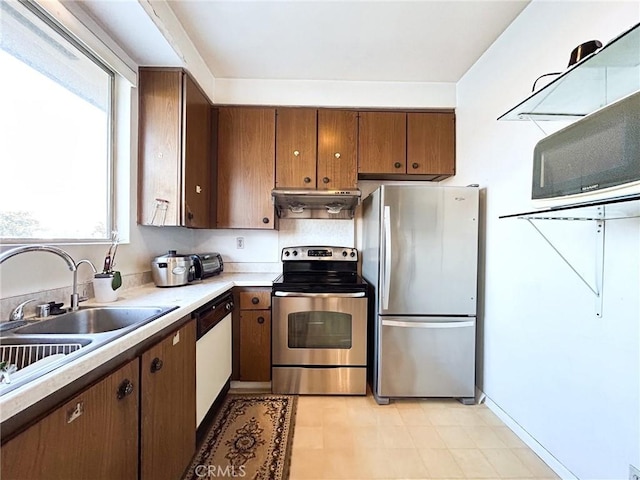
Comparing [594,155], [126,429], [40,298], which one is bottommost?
[126,429]

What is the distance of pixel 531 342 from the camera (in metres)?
1.78

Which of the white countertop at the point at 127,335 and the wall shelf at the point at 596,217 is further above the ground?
the wall shelf at the point at 596,217

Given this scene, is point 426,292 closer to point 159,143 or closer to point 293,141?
point 293,141

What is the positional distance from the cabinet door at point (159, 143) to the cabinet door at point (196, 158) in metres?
0.05

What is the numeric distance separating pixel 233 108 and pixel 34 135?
154 cm

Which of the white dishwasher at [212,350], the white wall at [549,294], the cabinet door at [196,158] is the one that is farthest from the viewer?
the cabinet door at [196,158]

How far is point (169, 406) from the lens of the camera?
132 centimetres

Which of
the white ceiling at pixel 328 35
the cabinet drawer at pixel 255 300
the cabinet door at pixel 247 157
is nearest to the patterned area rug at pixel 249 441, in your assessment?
the cabinet drawer at pixel 255 300

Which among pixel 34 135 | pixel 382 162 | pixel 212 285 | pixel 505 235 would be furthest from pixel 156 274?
pixel 505 235

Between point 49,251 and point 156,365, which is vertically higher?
point 49,251

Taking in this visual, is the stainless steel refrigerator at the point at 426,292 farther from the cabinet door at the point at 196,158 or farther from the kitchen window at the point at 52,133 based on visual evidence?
the kitchen window at the point at 52,133

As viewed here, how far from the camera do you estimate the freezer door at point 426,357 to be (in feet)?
7.45

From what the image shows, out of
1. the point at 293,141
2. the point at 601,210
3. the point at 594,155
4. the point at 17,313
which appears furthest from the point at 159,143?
the point at 601,210

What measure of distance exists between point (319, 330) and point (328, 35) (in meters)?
2.04
